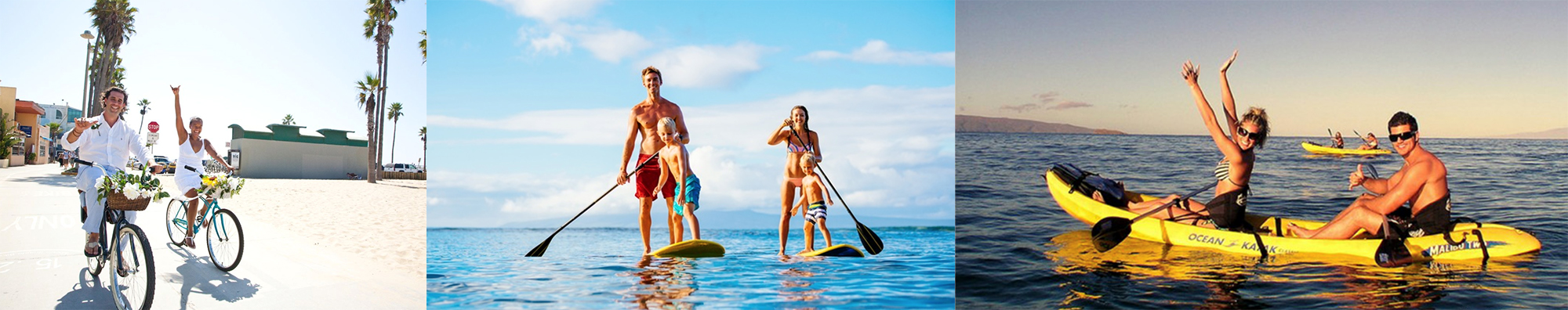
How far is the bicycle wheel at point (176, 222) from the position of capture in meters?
5.22

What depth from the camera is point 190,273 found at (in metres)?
4.84

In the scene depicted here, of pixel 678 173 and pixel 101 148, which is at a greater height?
pixel 101 148

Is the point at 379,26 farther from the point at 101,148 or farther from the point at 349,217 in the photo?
the point at 101,148

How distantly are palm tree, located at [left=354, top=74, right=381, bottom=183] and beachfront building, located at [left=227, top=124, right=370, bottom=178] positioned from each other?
0.22 meters

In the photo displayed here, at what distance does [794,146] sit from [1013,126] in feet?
8.36

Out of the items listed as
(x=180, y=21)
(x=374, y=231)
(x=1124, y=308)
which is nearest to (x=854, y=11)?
(x=1124, y=308)

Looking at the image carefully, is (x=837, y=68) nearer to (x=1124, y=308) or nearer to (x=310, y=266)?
(x=1124, y=308)

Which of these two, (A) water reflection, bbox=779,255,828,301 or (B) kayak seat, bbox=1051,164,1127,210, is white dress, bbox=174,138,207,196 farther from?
(B) kayak seat, bbox=1051,164,1127,210

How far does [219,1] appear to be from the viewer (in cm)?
641

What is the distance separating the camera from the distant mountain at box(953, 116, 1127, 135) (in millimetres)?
→ 7383

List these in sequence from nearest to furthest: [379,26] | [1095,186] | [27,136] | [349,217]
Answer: [1095,186] < [349,217] < [27,136] < [379,26]

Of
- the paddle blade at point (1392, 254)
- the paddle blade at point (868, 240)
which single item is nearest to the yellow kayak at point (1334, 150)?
the paddle blade at point (1392, 254)

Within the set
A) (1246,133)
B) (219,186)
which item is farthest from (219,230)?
(1246,133)

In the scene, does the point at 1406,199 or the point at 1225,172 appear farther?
the point at 1225,172
